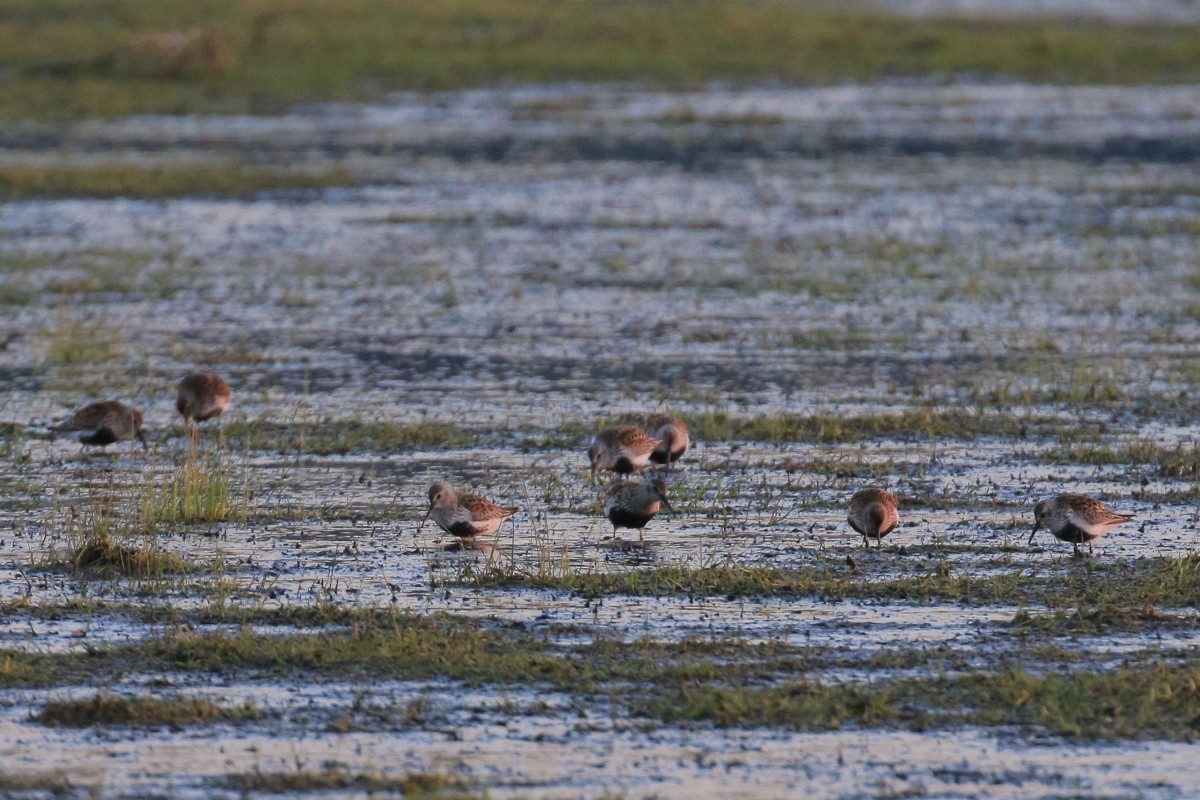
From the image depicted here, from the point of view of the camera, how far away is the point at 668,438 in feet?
43.9

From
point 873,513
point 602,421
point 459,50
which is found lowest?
point 873,513

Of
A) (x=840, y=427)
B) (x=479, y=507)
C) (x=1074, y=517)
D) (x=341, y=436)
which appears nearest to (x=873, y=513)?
(x=1074, y=517)

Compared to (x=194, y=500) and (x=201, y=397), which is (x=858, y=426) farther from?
(x=194, y=500)

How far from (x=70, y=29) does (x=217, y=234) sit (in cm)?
3062

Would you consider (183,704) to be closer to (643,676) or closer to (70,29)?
(643,676)

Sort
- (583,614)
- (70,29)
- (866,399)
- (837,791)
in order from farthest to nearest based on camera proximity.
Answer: (70,29) → (866,399) → (583,614) → (837,791)

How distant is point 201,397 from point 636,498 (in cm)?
428

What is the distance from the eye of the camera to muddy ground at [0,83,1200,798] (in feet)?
26.8

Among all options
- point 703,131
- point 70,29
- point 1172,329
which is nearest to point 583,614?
point 1172,329

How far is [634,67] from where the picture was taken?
51000mm

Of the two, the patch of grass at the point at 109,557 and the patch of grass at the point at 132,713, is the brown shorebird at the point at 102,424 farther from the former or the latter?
the patch of grass at the point at 132,713

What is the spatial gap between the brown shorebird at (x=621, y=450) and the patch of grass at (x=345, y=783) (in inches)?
212

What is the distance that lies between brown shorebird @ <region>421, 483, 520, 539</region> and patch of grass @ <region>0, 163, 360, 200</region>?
19517 mm

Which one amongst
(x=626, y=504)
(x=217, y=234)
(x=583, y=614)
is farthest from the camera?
(x=217, y=234)
